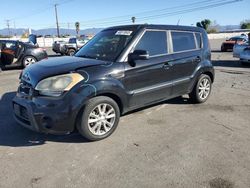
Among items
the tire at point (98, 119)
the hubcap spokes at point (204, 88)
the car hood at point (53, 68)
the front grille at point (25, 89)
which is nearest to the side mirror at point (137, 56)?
the car hood at point (53, 68)

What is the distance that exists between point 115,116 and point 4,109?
9.84 ft

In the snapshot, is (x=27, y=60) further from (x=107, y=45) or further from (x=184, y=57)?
(x=184, y=57)

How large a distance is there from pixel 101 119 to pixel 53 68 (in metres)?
1.10

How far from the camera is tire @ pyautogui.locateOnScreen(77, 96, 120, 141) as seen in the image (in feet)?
13.6

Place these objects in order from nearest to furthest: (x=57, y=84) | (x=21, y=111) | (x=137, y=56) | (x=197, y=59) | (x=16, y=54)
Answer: (x=57, y=84)
(x=21, y=111)
(x=137, y=56)
(x=197, y=59)
(x=16, y=54)

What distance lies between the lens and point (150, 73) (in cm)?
500

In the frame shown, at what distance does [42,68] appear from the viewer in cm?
441

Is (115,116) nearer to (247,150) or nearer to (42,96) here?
(42,96)

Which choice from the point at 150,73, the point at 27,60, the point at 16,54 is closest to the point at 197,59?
the point at 150,73

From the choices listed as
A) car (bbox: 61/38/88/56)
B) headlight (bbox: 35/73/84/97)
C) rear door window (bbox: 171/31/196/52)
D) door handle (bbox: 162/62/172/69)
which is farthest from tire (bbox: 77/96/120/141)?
car (bbox: 61/38/88/56)

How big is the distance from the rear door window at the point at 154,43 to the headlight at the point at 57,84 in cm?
135

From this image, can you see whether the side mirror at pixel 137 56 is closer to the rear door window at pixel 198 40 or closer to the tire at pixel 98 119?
the tire at pixel 98 119

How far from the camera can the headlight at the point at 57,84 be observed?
158 inches

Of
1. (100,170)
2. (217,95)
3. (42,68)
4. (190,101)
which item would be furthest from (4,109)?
(217,95)
